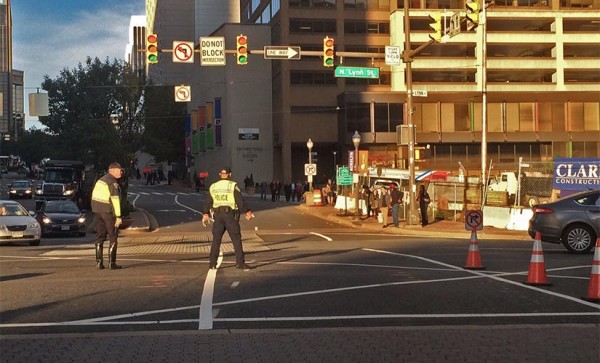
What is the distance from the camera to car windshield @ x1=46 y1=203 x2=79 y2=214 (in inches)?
1049

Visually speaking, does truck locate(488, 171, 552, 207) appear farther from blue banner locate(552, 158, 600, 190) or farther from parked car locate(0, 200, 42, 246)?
parked car locate(0, 200, 42, 246)

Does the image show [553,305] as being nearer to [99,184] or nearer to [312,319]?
[312,319]

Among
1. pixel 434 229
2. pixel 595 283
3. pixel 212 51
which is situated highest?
pixel 212 51

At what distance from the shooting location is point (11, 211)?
21641 millimetres

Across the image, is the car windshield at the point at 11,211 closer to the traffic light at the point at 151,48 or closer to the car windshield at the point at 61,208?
the car windshield at the point at 61,208

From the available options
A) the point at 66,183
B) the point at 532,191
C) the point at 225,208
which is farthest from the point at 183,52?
the point at 66,183

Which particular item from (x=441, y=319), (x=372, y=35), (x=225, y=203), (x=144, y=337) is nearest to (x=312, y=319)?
(x=441, y=319)

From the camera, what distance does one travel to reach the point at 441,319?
8.27 m

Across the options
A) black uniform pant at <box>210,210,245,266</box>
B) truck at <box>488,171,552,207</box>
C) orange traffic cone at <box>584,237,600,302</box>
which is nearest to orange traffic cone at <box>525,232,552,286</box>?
orange traffic cone at <box>584,237,600,302</box>

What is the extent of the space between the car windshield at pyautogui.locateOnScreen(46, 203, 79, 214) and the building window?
48.2 metres

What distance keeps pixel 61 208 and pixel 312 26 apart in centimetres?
4954

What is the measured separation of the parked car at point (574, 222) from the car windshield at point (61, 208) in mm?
17836

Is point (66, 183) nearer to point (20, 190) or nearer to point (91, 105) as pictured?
point (91, 105)

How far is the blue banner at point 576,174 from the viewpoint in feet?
80.7
